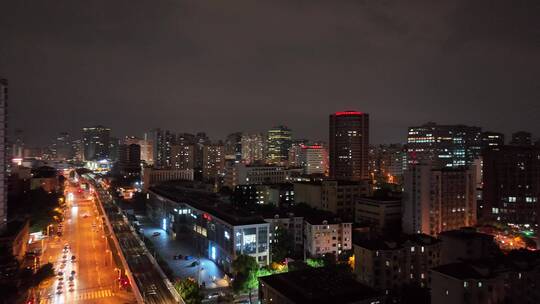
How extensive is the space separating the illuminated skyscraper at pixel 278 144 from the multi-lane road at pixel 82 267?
147ft

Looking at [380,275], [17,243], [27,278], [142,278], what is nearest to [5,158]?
[17,243]

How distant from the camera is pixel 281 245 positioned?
20359 mm

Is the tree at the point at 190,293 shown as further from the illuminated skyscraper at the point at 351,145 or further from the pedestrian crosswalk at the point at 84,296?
the illuminated skyscraper at the point at 351,145

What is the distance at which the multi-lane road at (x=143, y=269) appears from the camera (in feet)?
50.3

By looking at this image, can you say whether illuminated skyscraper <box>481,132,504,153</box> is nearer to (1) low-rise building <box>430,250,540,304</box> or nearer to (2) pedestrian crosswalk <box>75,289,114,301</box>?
(1) low-rise building <box>430,250,540,304</box>

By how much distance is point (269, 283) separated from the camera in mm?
12836

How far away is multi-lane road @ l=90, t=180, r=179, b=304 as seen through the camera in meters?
15.3

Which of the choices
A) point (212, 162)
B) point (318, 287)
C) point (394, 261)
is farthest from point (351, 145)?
point (318, 287)

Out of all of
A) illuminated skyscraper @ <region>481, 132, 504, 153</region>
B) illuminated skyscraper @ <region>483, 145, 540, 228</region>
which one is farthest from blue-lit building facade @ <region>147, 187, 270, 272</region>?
illuminated skyscraper @ <region>481, 132, 504, 153</region>

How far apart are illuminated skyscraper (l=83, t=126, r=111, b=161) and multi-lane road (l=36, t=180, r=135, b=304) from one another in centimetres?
8600

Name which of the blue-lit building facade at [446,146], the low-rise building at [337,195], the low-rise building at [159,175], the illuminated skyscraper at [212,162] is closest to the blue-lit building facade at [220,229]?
the low-rise building at [337,195]

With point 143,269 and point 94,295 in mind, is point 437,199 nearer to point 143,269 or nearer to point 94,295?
point 143,269

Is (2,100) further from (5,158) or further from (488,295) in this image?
(488,295)

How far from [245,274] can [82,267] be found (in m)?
9.62
